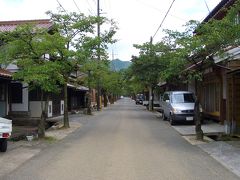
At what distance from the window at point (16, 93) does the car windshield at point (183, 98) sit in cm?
1018

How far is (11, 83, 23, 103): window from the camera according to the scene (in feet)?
97.3

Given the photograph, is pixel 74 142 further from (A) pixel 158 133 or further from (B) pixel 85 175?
(B) pixel 85 175

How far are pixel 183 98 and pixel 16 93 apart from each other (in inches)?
435

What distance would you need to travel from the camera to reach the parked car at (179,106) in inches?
1037

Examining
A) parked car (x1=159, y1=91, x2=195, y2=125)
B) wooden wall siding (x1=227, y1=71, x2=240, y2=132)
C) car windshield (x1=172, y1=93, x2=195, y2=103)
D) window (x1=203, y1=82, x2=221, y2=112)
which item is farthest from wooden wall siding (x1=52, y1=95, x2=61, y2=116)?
wooden wall siding (x1=227, y1=71, x2=240, y2=132)

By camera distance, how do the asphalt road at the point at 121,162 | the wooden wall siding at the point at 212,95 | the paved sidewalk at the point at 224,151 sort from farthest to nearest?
the wooden wall siding at the point at 212,95
the paved sidewalk at the point at 224,151
the asphalt road at the point at 121,162

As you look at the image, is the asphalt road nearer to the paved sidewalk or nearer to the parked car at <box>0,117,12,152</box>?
the paved sidewalk

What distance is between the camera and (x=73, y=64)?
21.4 m

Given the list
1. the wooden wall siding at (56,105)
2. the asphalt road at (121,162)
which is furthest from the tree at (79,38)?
the wooden wall siding at (56,105)

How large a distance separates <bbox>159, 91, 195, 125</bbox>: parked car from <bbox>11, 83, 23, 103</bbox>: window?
9742 mm

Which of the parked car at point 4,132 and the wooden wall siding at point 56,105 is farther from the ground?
the wooden wall siding at point 56,105

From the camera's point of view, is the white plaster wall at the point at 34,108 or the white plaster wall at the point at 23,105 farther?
the white plaster wall at the point at 34,108

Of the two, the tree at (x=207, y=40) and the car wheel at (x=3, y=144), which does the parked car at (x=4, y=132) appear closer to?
the car wheel at (x=3, y=144)

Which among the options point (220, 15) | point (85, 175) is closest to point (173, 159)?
point (85, 175)
